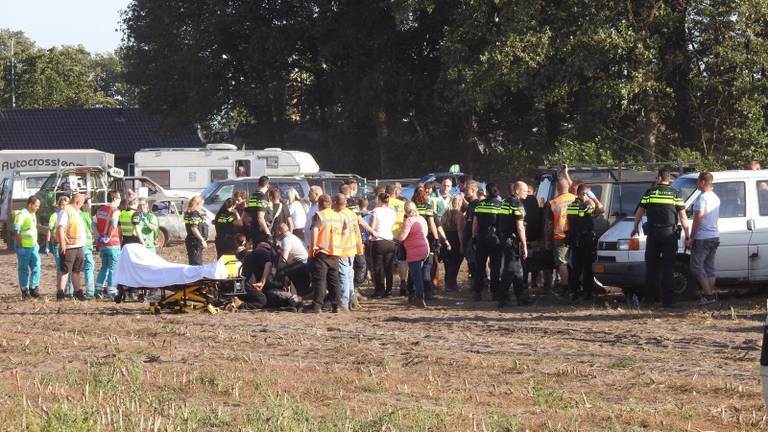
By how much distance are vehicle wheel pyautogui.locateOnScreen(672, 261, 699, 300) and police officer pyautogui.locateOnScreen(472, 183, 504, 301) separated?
2.29 metres

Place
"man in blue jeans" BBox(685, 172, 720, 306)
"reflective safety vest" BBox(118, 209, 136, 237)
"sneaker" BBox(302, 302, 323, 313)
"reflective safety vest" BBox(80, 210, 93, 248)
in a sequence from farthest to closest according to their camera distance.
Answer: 1. "reflective safety vest" BBox(80, 210, 93, 248)
2. "reflective safety vest" BBox(118, 209, 136, 237)
3. "sneaker" BBox(302, 302, 323, 313)
4. "man in blue jeans" BBox(685, 172, 720, 306)

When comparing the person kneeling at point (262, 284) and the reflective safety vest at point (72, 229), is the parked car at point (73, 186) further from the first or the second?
the person kneeling at point (262, 284)

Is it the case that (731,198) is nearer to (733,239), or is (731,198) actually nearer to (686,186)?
(733,239)

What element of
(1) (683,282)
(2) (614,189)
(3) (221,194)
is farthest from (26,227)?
(3) (221,194)

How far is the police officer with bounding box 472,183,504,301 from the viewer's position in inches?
642

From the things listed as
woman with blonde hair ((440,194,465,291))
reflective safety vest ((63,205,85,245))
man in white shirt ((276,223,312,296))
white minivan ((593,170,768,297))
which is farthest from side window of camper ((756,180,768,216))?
reflective safety vest ((63,205,85,245))

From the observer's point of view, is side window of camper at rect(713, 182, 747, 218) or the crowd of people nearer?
the crowd of people

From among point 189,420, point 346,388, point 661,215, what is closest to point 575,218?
point 661,215

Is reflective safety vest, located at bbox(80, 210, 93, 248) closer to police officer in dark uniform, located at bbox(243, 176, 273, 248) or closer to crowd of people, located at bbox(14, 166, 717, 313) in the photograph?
crowd of people, located at bbox(14, 166, 717, 313)

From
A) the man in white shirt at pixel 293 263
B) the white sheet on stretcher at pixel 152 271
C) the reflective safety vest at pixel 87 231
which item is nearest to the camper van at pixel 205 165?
the reflective safety vest at pixel 87 231

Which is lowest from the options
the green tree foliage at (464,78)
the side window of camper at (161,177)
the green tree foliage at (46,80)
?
the side window of camper at (161,177)

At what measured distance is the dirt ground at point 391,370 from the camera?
849 centimetres

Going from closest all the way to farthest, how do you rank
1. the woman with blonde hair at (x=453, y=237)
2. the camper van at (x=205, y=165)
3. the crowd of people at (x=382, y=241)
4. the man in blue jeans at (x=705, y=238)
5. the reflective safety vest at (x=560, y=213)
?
the man in blue jeans at (x=705, y=238), the crowd of people at (x=382, y=241), the reflective safety vest at (x=560, y=213), the woman with blonde hair at (x=453, y=237), the camper van at (x=205, y=165)

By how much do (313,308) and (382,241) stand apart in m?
2.00
